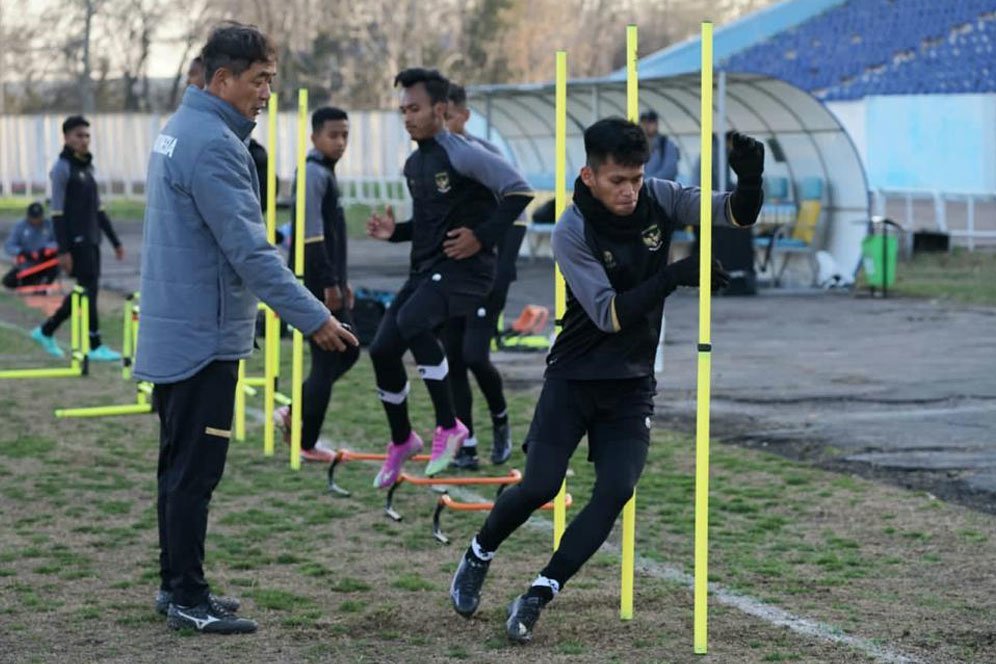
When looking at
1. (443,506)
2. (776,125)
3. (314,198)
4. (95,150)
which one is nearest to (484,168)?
(314,198)

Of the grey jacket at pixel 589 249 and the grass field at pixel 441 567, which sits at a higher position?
the grey jacket at pixel 589 249

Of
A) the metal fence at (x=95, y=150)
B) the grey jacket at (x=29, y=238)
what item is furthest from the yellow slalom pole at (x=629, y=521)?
the metal fence at (x=95, y=150)

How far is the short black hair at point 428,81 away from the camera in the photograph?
370 inches

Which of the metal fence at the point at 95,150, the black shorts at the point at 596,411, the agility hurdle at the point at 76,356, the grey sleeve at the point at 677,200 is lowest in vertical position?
the agility hurdle at the point at 76,356

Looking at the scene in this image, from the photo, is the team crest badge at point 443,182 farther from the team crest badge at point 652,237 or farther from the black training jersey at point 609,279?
the team crest badge at point 652,237

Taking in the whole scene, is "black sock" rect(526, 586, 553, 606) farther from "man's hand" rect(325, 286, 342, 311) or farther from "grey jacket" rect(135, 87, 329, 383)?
"man's hand" rect(325, 286, 342, 311)

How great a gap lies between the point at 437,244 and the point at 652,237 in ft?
10.8

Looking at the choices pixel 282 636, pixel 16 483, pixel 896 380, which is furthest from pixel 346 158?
pixel 282 636

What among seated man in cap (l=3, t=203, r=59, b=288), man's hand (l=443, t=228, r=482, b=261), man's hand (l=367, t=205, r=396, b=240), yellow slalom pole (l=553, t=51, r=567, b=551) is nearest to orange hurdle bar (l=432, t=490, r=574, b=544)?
yellow slalom pole (l=553, t=51, r=567, b=551)

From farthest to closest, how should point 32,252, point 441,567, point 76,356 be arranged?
point 32,252 < point 76,356 < point 441,567

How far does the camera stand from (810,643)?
255 inches

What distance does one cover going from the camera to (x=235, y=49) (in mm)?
6605

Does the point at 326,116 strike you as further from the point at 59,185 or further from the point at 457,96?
the point at 59,185

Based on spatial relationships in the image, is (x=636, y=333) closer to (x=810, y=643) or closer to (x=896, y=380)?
(x=810, y=643)
